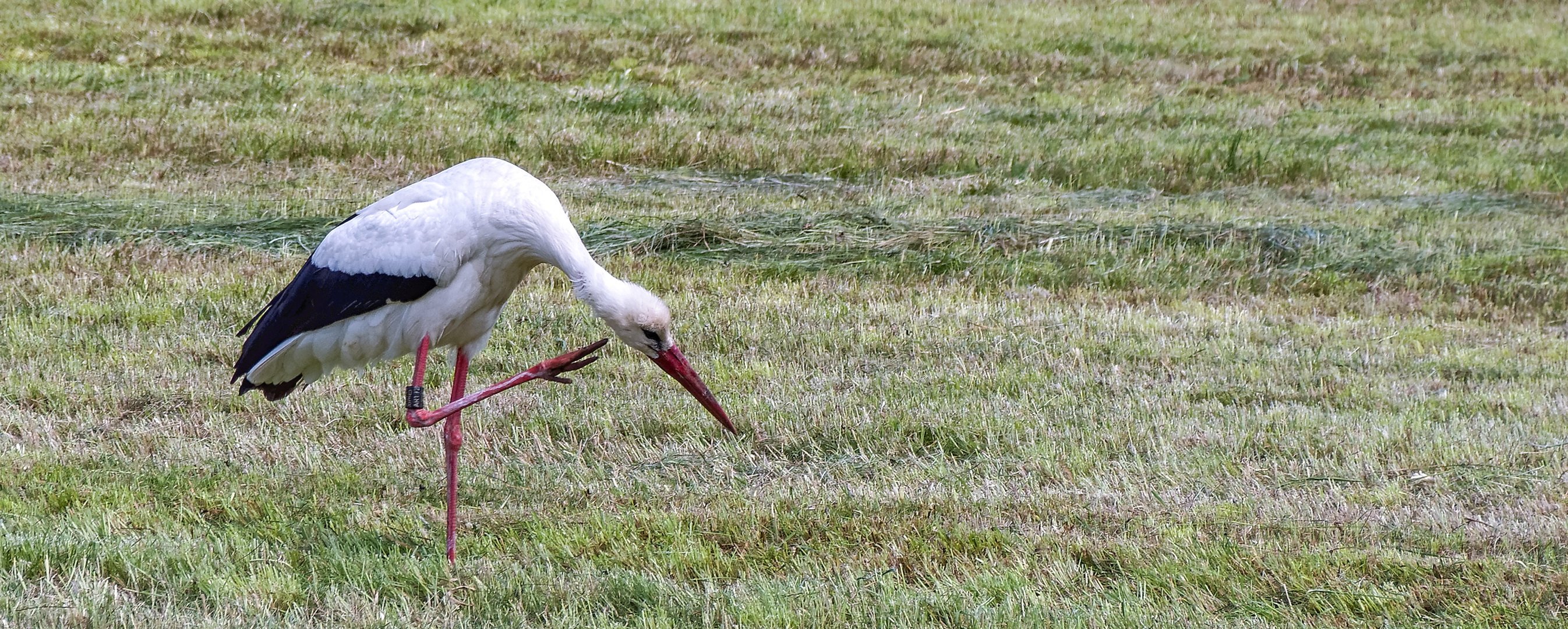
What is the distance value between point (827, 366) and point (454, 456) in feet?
8.16

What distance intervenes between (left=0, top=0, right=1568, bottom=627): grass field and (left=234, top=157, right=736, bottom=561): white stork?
16.4 inches

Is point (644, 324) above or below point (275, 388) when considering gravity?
above

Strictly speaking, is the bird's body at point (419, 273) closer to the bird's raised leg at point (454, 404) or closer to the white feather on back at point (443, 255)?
the white feather on back at point (443, 255)

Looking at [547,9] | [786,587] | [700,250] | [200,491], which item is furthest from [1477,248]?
[547,9]

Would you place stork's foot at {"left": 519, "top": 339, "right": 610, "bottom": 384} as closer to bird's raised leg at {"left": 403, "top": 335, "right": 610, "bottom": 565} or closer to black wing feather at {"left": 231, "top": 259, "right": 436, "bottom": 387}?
bird's raised leg at {"left": 403, "top": 335, "right": 610, "bottom": 565}

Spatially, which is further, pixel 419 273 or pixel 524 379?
pixel 419 273

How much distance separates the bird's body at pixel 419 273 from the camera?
4.76m

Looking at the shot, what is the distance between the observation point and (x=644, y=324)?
14.9 ft

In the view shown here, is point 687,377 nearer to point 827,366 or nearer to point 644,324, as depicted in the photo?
point 644,324

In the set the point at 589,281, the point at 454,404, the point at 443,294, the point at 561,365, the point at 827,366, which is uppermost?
the point at 589,281

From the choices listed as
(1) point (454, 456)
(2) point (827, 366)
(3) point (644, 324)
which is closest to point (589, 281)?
(3) point (644, 324)

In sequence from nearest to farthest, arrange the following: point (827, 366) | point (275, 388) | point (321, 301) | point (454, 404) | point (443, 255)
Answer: point (454, 404) < point (443, 255) < point (321, 301) < point (275, 388) < point (827, 366)

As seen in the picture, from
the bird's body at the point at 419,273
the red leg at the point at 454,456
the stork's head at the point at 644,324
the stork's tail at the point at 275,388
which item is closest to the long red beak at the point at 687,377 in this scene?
the stork's head at the point at 644,324

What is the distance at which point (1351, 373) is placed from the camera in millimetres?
7023
